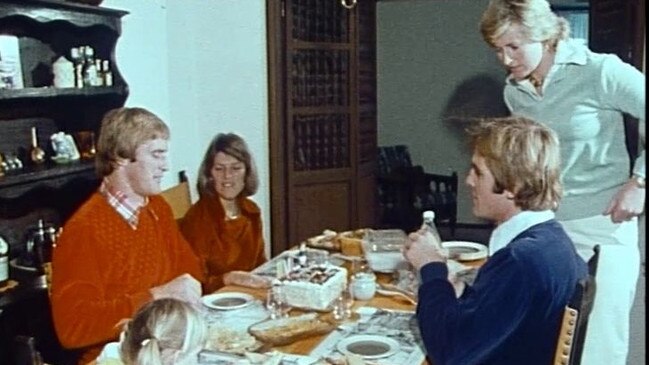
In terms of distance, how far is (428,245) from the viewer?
5.85 ft

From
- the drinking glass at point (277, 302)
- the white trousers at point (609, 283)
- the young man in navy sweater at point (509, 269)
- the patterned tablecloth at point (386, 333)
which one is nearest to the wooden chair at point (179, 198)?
the drinking glass at point (277, 302)

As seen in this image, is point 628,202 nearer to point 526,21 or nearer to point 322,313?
point 526,21

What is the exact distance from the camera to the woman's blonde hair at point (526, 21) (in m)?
2.11

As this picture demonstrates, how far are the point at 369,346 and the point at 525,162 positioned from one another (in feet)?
1.73

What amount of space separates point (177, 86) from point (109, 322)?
2.43 m

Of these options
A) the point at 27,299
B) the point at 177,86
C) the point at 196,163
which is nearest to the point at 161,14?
the point at 177,86

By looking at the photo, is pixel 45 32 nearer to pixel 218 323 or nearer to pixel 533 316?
pixel 218 323

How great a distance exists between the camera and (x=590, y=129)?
2.23 m

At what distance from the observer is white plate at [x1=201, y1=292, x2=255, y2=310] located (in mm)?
2051

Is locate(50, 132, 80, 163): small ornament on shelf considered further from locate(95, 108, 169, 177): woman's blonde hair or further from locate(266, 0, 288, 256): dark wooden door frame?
locate(266, 0, 288, 256): dark wooden door frame

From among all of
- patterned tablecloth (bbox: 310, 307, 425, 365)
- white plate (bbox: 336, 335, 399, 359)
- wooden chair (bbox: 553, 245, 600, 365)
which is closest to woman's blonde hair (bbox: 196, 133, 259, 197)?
patterned tablecloth (bbox: 310, 307, 425, 365)

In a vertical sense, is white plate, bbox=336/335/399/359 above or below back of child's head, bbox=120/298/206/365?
below

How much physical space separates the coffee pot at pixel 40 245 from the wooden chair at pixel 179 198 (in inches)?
28.3

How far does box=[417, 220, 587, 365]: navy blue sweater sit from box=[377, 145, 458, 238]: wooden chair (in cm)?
447
